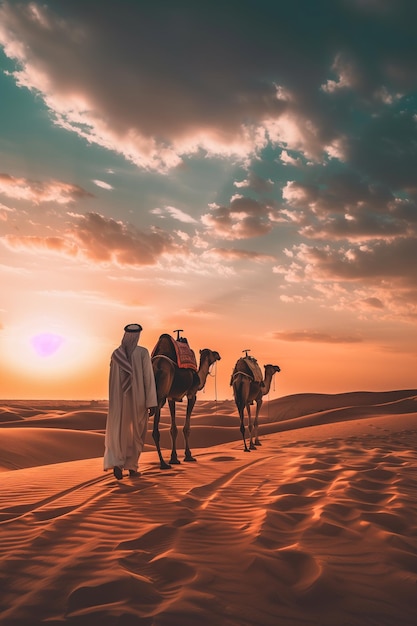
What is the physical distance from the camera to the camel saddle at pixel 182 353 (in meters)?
11.1

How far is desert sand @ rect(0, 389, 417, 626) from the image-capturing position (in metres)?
3.36

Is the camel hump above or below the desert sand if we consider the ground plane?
above

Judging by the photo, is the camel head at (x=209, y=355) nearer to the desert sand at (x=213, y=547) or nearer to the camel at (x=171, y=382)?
the camel at (x=171, y=382)

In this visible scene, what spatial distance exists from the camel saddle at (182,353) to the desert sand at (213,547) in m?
2.66

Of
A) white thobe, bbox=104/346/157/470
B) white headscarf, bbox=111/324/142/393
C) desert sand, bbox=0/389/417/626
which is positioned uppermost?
white headscarf, bbox=111/324/142/393

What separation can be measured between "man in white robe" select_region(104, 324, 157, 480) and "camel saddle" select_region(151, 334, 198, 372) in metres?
1.64

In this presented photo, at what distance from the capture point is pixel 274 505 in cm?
620

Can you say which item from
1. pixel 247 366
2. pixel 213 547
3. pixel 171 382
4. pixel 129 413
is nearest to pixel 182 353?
pixel 171 382

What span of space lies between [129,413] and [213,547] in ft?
15.5

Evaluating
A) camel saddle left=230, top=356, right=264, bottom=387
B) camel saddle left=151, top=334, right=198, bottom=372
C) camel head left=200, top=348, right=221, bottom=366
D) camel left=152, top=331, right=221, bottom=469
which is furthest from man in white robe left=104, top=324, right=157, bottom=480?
camel saddle left=230, top=356, right=264, bottom=387

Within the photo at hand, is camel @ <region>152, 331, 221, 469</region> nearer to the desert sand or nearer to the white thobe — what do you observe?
the white thobe

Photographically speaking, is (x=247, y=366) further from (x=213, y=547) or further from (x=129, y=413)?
(x=213, y=547)

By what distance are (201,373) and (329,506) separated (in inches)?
276

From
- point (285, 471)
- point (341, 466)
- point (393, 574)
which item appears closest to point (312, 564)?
point (393, 574)
